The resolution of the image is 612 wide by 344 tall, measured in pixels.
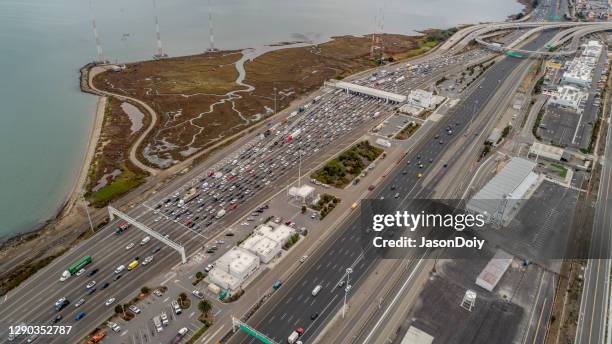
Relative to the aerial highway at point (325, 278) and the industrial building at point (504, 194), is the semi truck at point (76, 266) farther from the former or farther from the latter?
the industrial building at point (504, 194)

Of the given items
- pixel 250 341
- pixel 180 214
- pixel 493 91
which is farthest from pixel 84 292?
pixel 493 91

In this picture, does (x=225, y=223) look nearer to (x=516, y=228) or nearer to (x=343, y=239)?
(x=343, y=239)

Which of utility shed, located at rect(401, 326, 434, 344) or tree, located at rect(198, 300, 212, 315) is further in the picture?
tree, located at rect(198, 300, 212, 315)

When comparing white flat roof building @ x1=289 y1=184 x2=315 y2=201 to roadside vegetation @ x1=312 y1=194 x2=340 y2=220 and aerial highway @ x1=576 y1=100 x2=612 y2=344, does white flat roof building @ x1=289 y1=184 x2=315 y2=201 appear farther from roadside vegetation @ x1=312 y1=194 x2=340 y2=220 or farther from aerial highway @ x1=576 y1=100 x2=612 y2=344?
aerial highway @ x1=576 y1=100 x2=612 y2=344

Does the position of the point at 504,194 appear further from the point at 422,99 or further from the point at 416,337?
the point at 422,99

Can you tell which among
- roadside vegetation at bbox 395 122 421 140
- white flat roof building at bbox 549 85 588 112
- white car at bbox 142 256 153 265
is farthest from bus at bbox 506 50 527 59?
white car at bbox 142 256 153 265

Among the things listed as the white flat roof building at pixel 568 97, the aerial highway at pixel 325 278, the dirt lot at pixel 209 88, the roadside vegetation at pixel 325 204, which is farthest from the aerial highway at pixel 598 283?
the dirt lot at pixel 209 88
